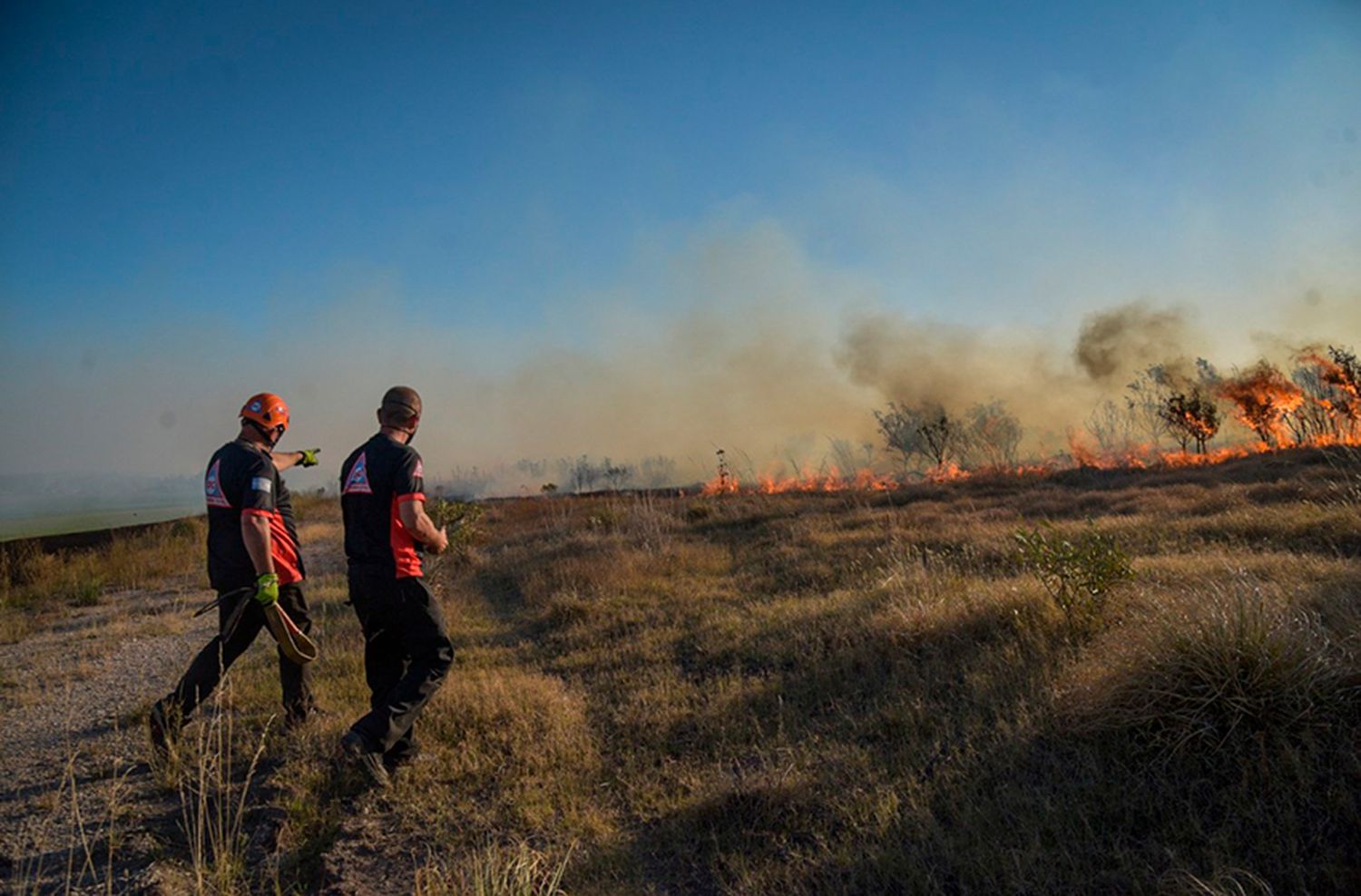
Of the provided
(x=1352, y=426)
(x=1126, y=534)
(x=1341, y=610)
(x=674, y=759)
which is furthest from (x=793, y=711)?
(x=1352, y=426)

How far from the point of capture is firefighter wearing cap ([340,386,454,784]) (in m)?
4.45

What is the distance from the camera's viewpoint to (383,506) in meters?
4.56

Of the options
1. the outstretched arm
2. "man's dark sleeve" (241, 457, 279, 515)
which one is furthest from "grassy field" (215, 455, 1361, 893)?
"man's dark sleeve" (241, 457, 279, 515)

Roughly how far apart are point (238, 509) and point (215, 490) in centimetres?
23

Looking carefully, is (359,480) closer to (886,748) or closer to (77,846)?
(77,846)

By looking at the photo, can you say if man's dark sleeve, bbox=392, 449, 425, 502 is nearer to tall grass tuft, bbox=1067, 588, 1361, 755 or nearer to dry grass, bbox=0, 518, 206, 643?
tall grass tuft, bbox=1067, 588, 1361, 755

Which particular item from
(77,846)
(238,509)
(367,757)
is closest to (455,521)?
(238,509)

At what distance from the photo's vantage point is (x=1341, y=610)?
15.4 ft

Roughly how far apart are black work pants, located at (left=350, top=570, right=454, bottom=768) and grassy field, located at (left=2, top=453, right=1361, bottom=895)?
38 cm

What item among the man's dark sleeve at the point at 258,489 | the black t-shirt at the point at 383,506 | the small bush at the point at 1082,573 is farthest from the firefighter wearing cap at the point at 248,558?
the small bush at the point at 1082,573

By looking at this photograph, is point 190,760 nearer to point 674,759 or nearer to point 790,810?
point 674,759

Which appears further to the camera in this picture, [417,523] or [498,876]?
[417,523]

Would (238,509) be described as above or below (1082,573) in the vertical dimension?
above

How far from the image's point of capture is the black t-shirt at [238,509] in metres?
5.05
